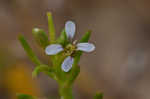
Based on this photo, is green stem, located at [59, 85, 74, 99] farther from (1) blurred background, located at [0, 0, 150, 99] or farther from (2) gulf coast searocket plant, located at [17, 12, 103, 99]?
(1) blurred background, located at [0, 0, 150, 99]

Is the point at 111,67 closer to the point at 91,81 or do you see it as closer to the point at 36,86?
the point at 91,81

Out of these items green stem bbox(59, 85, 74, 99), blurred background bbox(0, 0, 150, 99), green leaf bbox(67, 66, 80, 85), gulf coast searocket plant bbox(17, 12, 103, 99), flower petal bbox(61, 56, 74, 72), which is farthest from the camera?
blurred background bbox(0, 0, 150, 99)

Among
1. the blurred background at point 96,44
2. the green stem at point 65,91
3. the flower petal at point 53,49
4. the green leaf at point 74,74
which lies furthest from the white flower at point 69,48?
the blurred background at point 96,44

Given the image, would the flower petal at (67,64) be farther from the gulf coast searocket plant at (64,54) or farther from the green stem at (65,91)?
the green stem at (65,91)

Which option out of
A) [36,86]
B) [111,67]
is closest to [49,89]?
[36,86]

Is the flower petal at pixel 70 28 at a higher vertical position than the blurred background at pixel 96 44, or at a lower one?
higher

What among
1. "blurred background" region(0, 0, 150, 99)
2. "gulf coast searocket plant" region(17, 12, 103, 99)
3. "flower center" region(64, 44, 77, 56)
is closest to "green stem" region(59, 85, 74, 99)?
"gulf coast searocket plant" region(17, 12, 103, 99)

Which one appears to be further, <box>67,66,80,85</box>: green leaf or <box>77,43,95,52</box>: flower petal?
<box>67,66,80,85</box>: green leaf
